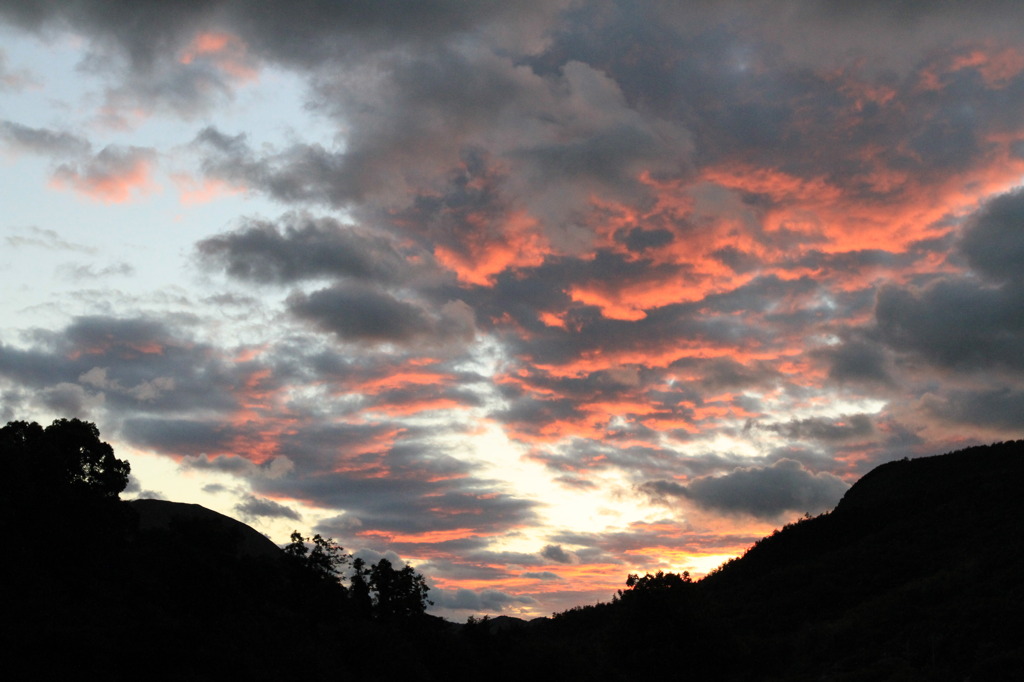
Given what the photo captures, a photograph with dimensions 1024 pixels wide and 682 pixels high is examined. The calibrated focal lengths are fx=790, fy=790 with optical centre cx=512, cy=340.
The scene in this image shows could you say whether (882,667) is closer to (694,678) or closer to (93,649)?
(694,678)

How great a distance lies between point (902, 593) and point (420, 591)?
60172mm

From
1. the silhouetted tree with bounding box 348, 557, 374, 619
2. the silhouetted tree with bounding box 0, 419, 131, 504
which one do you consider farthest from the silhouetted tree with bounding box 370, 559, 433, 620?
the silhouetted tree with bounding box 0, 419, 131, 504

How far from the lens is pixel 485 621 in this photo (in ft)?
303

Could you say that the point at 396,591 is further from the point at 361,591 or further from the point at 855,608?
the point at 855,608

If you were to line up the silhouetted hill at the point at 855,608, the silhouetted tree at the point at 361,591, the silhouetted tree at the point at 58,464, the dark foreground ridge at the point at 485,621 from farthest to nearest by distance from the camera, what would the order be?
the silhouetted tree at the point at 361,591
the silhouetted tree at the point at 58,464
the silhouetted hill at the point at 855,608
the dark foreground ridge at the point at 485,621

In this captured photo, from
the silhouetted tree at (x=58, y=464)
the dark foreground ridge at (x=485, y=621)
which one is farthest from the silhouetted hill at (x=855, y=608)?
the silhouetted tree at (x=58, y=464)

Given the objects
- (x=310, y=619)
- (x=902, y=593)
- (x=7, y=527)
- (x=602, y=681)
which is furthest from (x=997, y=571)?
(x=7, y=527)

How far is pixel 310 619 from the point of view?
8262 centimetres

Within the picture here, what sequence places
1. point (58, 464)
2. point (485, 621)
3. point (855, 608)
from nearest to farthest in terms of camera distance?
point (58, 464) < point (855, 608) < point (485, 621)

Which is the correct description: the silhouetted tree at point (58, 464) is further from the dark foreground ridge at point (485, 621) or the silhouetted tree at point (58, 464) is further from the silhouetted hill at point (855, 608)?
the silhouetted hill at point (855, 608)

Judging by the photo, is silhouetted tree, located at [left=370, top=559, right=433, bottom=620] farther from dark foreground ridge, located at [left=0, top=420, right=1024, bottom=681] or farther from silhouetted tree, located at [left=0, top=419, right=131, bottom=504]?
silhouetted tree, located at [left=0, top=419, right=131, bottom=504]

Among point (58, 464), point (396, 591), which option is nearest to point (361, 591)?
point (396, 591)

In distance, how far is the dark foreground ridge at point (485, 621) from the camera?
4825 centimetres

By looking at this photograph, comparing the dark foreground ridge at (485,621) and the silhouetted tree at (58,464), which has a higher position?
the silhouetted tree at (58,464)
